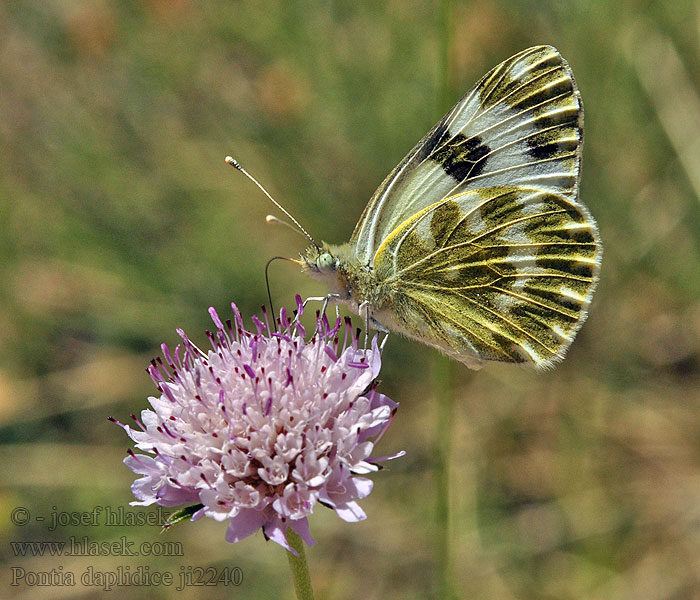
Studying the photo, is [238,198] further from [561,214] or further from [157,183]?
[561,214]

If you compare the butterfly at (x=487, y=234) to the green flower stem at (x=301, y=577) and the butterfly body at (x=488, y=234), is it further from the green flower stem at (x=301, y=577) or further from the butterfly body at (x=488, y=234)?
the green flower stem at (x=301, y=577)

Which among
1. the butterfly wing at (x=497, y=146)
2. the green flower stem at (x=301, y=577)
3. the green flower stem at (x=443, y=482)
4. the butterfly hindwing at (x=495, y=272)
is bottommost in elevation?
the green flower stem at (x=301, y=577)

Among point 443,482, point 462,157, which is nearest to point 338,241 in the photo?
point 462,157

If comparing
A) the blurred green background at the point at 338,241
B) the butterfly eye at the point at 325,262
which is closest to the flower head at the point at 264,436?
the butterfly eye at the point at 325,262

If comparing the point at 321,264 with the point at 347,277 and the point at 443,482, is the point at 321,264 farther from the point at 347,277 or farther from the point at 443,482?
the point at 443,482

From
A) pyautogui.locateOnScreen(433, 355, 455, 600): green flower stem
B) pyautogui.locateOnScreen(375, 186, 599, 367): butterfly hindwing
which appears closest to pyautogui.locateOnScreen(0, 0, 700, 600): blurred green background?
pyautogui.locateOnScreen(433, 355, 455, 600): green flower stem

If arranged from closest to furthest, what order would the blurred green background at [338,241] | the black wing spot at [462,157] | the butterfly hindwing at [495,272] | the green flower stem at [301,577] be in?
the green flower stem at [301,577] → the butterfly hindwing at [495,272] → the black wing spot at [462,157] → the blurred green background at [338,241]
